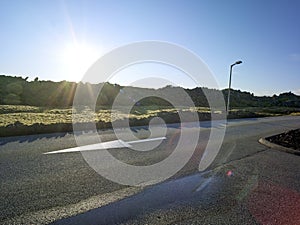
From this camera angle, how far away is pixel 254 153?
7.64 meters

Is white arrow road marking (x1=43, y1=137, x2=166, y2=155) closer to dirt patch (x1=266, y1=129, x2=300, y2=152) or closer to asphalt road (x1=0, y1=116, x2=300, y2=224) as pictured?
asphalt road (x1=0, y1=116, x2=300, y2=224)

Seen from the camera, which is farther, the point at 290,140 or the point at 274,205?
the point at 290,140

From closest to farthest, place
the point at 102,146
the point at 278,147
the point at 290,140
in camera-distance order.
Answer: the point at 102,146, the point at 278,147, the point at 290,140

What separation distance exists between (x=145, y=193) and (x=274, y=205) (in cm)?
220

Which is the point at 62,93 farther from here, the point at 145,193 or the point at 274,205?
the point at 274,205

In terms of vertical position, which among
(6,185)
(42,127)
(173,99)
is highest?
(173,99)

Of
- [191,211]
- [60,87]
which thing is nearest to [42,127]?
[191,211]

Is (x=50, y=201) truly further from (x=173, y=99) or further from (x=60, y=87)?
(x=173, y=99)

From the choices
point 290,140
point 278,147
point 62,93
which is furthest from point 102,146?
point 62,93

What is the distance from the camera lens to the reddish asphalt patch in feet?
10.9

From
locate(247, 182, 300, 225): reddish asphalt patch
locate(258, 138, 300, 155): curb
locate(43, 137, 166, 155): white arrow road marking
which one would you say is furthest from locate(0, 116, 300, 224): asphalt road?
locate(258, 138, 300, 155): curb

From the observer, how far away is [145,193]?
13.2 feet

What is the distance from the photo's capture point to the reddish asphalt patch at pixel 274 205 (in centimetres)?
333

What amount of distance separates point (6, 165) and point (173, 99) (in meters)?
34.9
